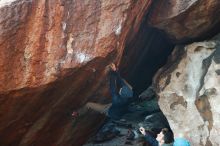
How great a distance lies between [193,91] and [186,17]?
180 cm

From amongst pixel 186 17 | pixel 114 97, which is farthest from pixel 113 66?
pixel 186 17

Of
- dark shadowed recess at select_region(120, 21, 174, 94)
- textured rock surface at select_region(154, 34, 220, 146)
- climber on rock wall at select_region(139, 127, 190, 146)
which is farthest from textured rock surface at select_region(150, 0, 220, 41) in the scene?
climber on rock wall at select_region(139, 127, 190, 146)

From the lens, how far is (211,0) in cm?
806

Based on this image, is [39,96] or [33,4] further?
[39,96]

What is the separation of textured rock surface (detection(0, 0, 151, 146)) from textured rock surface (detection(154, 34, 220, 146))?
181 centimetres

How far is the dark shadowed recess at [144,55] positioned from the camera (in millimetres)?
9758

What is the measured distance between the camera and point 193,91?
28.9 ft

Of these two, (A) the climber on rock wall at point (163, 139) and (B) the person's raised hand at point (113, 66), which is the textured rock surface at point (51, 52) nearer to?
(B) the person's raised hand at point (113, 66)

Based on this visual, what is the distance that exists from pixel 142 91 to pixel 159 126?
2.00 meters

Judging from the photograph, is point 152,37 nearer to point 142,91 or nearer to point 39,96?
point 142,91

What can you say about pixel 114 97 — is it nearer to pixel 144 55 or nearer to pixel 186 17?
pixel 144 55

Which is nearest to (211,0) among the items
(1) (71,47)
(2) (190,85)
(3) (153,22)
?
(3) (153,22)

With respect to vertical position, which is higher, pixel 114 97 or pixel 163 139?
pixel 114 97

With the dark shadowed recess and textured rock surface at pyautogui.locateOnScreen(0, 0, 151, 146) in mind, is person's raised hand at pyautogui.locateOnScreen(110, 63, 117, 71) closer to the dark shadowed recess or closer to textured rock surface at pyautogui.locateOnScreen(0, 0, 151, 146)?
textured rock surface at pyautogui.locateOnScreen(0, 0, 151, 146)
